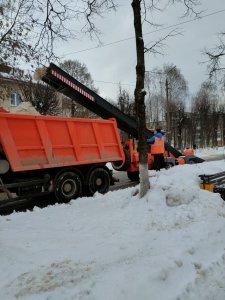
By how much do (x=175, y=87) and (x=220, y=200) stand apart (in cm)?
4423

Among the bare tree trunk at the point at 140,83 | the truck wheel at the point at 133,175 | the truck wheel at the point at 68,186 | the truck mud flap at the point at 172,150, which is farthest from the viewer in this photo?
the truck mud flap at the point at 172,150

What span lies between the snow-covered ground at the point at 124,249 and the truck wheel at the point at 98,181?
2316 mm

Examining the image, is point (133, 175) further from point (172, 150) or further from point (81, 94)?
point (81, 94)

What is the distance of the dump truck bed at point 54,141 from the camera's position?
28.2 ft

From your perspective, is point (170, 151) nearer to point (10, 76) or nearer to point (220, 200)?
point (10, 76)

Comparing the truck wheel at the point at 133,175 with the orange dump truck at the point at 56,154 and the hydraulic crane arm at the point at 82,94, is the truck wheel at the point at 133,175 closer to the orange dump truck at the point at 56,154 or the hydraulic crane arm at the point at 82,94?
the hydraulic crane arm at the point at 82,94

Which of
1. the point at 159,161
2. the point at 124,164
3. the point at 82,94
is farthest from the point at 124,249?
the point at 159,161

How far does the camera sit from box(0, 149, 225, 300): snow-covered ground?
388 cm

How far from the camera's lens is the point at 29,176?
9273mm

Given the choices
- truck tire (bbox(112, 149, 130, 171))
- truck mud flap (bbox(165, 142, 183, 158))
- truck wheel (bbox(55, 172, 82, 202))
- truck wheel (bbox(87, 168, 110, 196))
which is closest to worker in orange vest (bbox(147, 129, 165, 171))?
Answer: truck tire (bbox(112, 149, 130, 171))

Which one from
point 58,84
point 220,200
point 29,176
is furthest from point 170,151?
point 220,200

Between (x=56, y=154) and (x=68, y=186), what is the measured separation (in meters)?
0.99

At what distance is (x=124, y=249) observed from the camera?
16.6 ft

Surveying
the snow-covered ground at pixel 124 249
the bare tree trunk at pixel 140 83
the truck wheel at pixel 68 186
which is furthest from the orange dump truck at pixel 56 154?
the bare tree trunk at pixel 140 83
